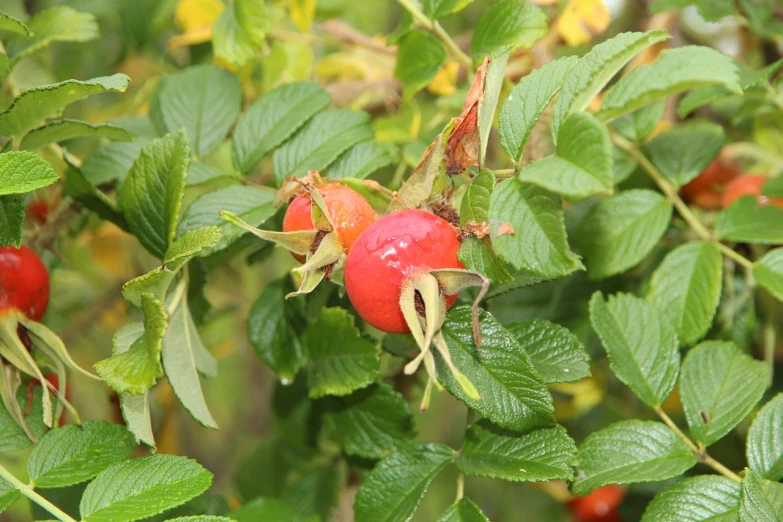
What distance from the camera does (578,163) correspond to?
2.06 feet

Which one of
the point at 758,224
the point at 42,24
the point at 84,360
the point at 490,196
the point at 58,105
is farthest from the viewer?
the point at 84,360

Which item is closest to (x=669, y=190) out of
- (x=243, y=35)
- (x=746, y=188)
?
(x=746, y=188)

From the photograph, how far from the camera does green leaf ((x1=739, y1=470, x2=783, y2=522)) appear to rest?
0.64m

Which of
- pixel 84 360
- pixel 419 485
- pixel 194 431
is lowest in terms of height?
pixel 194 431

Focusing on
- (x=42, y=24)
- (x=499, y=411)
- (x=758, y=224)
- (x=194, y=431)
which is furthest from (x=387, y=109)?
(x=194, y=431)

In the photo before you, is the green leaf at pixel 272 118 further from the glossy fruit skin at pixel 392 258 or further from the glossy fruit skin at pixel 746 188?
the glossy fruit skin at pixel 746 188

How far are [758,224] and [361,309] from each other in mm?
552

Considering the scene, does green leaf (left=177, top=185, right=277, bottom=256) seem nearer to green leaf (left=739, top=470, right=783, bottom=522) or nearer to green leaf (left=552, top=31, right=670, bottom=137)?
green leaf (left=552, top=31, right=670, bottom=137)

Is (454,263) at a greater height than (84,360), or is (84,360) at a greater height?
(454,263)

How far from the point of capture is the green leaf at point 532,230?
24.5 inches

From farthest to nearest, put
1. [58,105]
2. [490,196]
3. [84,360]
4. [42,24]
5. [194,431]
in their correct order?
[194,431] → [84,360] → [42,24] → [58,105] → [490,196]

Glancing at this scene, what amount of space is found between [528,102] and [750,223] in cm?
40

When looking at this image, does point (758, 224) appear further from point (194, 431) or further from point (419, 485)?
point (194, 431)

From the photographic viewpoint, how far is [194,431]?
2213 mm
